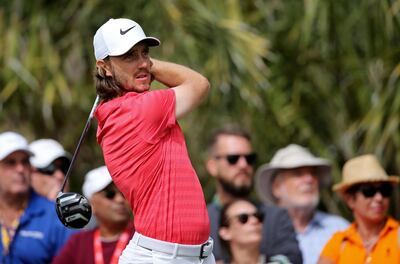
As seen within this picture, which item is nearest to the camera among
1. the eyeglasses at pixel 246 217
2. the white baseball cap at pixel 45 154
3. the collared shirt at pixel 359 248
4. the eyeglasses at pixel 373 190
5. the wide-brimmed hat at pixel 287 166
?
the collared shirt at pixel 359 248

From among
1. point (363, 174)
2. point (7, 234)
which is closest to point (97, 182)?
point (7, 234)

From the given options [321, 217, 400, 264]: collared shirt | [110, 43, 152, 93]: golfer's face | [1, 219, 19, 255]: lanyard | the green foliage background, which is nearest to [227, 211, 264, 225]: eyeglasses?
[321, 217, 400, 264]: collared shirt

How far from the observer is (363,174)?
7.53 metres

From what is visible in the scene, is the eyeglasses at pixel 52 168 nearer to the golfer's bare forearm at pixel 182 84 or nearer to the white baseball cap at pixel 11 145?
the white baseball cap at pixel 11 145

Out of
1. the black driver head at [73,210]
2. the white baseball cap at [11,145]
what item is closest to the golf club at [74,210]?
the black driver head at [73,210]

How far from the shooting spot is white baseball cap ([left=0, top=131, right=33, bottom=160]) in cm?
810

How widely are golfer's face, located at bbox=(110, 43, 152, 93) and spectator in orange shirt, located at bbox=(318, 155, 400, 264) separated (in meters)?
2.14

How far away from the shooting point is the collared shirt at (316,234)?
766 centimetres

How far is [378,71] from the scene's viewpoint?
9844 mm

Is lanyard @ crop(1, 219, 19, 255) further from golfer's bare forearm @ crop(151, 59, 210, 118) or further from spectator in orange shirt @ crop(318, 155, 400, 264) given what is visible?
golfer's bare forearm @ crop(151, 59, 210, 118)

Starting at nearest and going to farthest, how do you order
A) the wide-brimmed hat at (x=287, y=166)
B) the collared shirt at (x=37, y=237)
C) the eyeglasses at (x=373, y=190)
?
1. the eyeglasses at (x=373, y=190)
2. the collared shirt at (x=37, y=237)
3. the wide-brimmed hat at (x=287, y=166)

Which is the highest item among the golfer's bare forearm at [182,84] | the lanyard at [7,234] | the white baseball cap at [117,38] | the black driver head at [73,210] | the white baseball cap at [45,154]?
the white baseball cap at [117,38]

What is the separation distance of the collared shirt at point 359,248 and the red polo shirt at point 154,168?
188 centimetres

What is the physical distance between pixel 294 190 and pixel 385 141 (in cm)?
165
